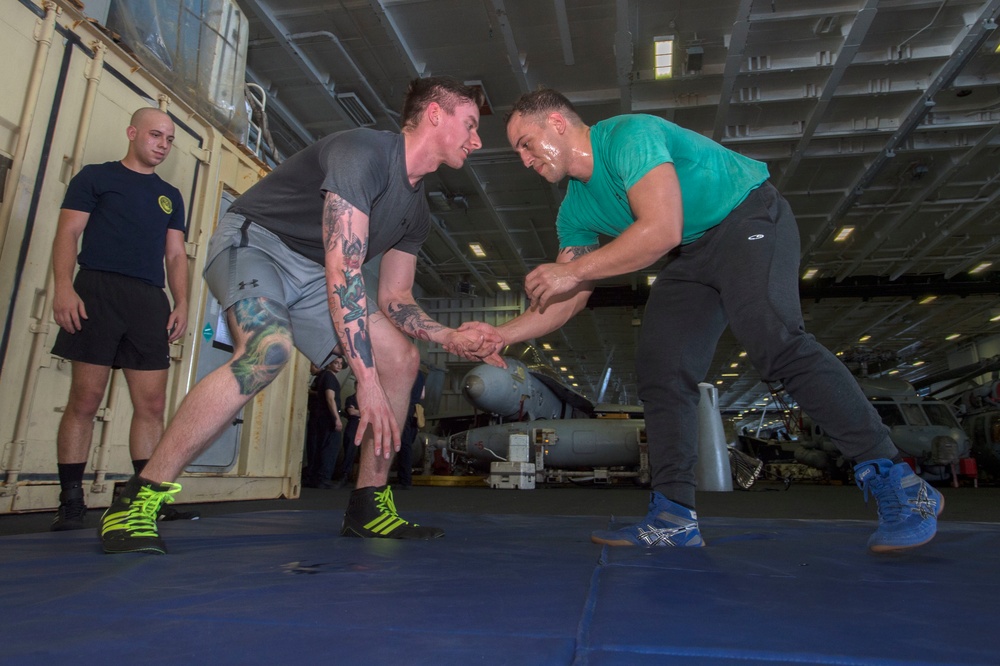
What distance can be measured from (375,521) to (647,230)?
4.57ft

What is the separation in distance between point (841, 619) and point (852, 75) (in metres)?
10.2

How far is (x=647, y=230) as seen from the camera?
1.90 m

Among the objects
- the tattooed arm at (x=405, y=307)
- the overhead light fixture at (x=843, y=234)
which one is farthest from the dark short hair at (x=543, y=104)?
the overhead light fixture at (x=843, y=234)

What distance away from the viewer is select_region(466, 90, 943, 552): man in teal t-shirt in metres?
1.91

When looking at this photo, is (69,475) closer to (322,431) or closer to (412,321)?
(412,321)

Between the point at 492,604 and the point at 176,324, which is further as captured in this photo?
the point at 176,324

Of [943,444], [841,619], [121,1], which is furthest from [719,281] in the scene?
[943,444]

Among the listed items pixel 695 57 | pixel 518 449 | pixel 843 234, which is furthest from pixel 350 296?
pixel 843 234

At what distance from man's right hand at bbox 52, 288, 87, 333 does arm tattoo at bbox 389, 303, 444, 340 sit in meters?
1.34

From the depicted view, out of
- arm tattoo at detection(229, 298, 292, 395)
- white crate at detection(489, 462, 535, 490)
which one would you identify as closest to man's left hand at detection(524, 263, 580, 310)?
arm tattoo at detection(229, 298, 292, 395)

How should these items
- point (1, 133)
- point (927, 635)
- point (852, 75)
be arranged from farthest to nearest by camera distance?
1. point (852, 75)
2. point (1, 133)
3. point (927, 635)

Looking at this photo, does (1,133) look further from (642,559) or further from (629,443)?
(629,443)

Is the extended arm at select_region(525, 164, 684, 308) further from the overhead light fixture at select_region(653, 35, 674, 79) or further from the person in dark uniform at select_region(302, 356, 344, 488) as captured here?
the overhead light fixture at select_region(653, 35, 674, 79)

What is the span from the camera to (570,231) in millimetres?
2611
